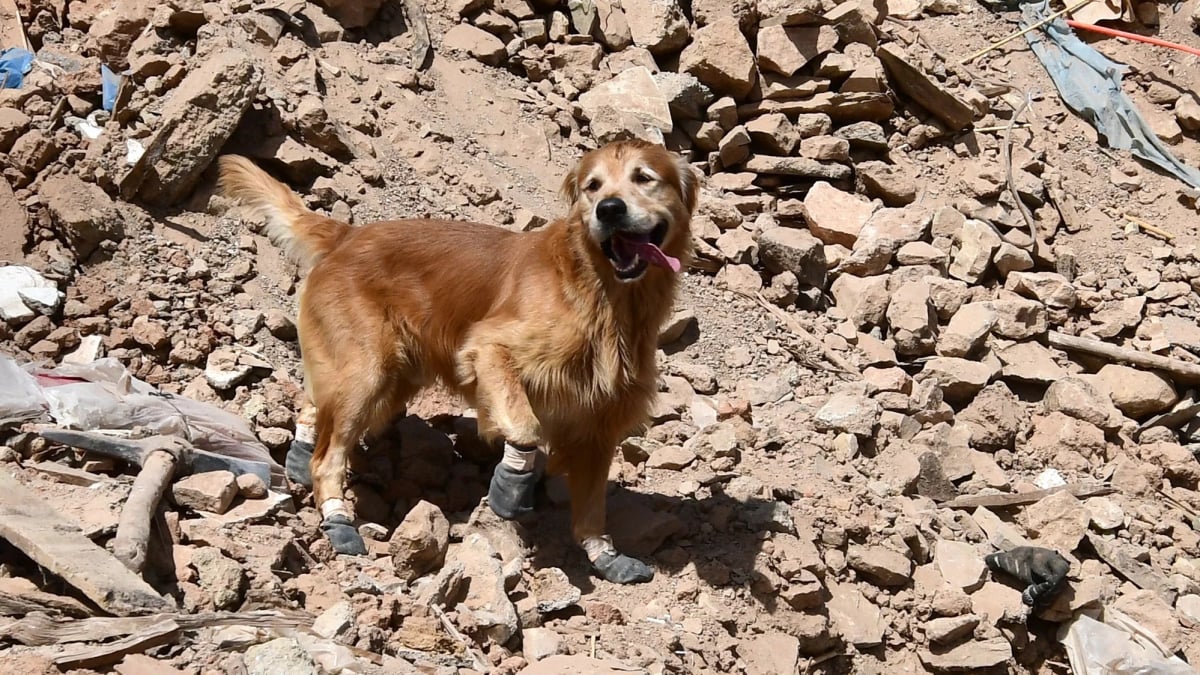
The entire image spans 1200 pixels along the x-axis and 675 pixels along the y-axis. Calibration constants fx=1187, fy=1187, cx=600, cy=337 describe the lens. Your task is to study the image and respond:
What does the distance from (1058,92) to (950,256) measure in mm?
3014

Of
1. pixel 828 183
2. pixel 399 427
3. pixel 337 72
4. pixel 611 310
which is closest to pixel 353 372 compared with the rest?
pixel 399 427

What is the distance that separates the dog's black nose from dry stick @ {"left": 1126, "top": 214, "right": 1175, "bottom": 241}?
6327 millimetres

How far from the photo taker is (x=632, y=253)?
5.73 metres

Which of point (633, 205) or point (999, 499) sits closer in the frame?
point (633, 205)

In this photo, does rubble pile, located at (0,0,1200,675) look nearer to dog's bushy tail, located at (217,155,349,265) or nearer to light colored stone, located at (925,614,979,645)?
light colored stone, located at (925,614,979,645)

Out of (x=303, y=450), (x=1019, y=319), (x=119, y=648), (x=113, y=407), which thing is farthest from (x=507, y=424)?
Result: (x=1019, y=319)

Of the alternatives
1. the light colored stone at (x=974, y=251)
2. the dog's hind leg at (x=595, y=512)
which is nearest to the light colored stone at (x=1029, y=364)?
the light colored stone at (x=974, y=251)

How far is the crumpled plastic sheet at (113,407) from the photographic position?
5609mm

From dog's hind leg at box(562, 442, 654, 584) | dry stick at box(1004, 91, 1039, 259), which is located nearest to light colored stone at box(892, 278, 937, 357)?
dry stick at box(1004, 91, 1039, 259)

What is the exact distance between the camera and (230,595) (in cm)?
461

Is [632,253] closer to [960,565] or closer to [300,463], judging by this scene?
[300,463]

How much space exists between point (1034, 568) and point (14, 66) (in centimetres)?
710

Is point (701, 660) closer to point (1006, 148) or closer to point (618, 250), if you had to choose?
point (618, 250)

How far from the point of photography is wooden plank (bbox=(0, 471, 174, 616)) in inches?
165
